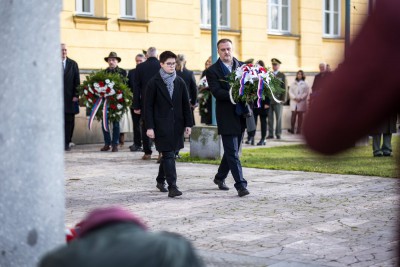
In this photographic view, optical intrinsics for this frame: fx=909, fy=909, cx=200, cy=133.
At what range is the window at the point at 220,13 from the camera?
24.2m

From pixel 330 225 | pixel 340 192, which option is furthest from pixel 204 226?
pixel 340 192

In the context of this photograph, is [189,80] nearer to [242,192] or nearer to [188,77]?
[188,77]

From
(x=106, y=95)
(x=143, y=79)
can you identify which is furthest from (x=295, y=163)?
(x=106, y=95)

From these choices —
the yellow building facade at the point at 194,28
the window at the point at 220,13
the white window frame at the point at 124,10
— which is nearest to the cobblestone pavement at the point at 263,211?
the yellow building facade at the point at 194,28

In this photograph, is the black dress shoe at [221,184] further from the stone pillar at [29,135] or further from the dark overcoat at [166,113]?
the stone pillar at [29,135]

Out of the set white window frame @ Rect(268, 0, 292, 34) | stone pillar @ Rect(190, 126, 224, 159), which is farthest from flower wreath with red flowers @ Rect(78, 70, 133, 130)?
white window frame @ Rect(268, 0, 292, 34)

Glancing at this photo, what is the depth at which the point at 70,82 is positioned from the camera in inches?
709

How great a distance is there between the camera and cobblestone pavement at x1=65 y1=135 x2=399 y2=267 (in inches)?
285

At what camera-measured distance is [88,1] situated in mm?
20812

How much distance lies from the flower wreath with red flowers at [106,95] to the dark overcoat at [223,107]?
636 centimetres

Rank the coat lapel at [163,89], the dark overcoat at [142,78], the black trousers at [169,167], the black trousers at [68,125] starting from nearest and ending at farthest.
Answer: the black trousers at [169,167] → the coat lapel at [163,89] → the dark overcoat at [142,78] → the black trousers at [68,125]

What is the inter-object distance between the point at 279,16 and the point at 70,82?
33.9 ft

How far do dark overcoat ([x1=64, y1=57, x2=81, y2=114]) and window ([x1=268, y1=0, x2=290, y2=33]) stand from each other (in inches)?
381

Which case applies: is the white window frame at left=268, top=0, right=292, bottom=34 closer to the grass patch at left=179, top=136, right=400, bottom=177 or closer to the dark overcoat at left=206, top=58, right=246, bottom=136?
the grass patch at left=179, top=136, right=400, bottom=177
